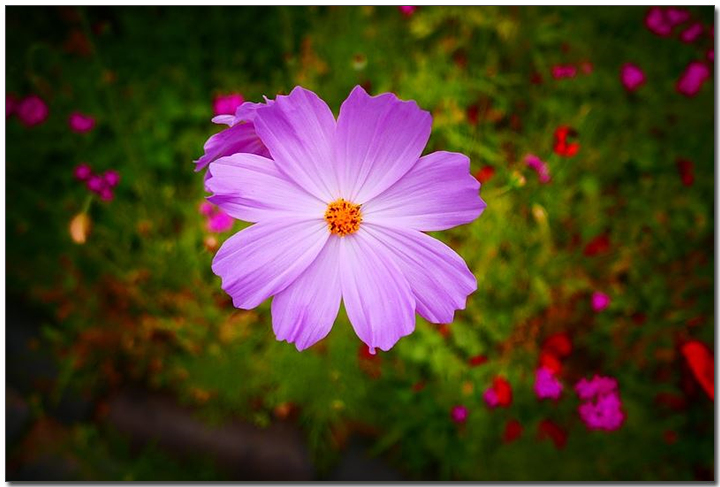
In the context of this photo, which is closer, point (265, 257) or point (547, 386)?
point (265, 257)

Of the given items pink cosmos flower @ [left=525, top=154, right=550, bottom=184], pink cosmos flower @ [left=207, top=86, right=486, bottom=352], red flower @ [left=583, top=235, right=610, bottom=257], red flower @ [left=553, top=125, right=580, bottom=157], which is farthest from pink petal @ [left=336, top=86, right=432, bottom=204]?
red flower @ [left=583, top=235, right=610, bottom=257]

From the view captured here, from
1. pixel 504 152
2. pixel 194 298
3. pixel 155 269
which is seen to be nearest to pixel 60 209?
pixel 155 269

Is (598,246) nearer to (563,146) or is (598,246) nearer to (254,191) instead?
(563,146)

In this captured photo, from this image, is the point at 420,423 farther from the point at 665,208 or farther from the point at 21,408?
the point at 21,408

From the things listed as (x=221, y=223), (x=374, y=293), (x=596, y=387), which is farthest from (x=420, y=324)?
(x=374, y=293)

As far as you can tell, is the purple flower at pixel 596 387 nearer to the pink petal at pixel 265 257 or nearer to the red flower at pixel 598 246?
the red flower at pixel 598 246

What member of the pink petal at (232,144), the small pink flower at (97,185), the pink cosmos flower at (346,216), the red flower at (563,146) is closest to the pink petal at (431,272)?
the pink cosmos flower at (346,216)
